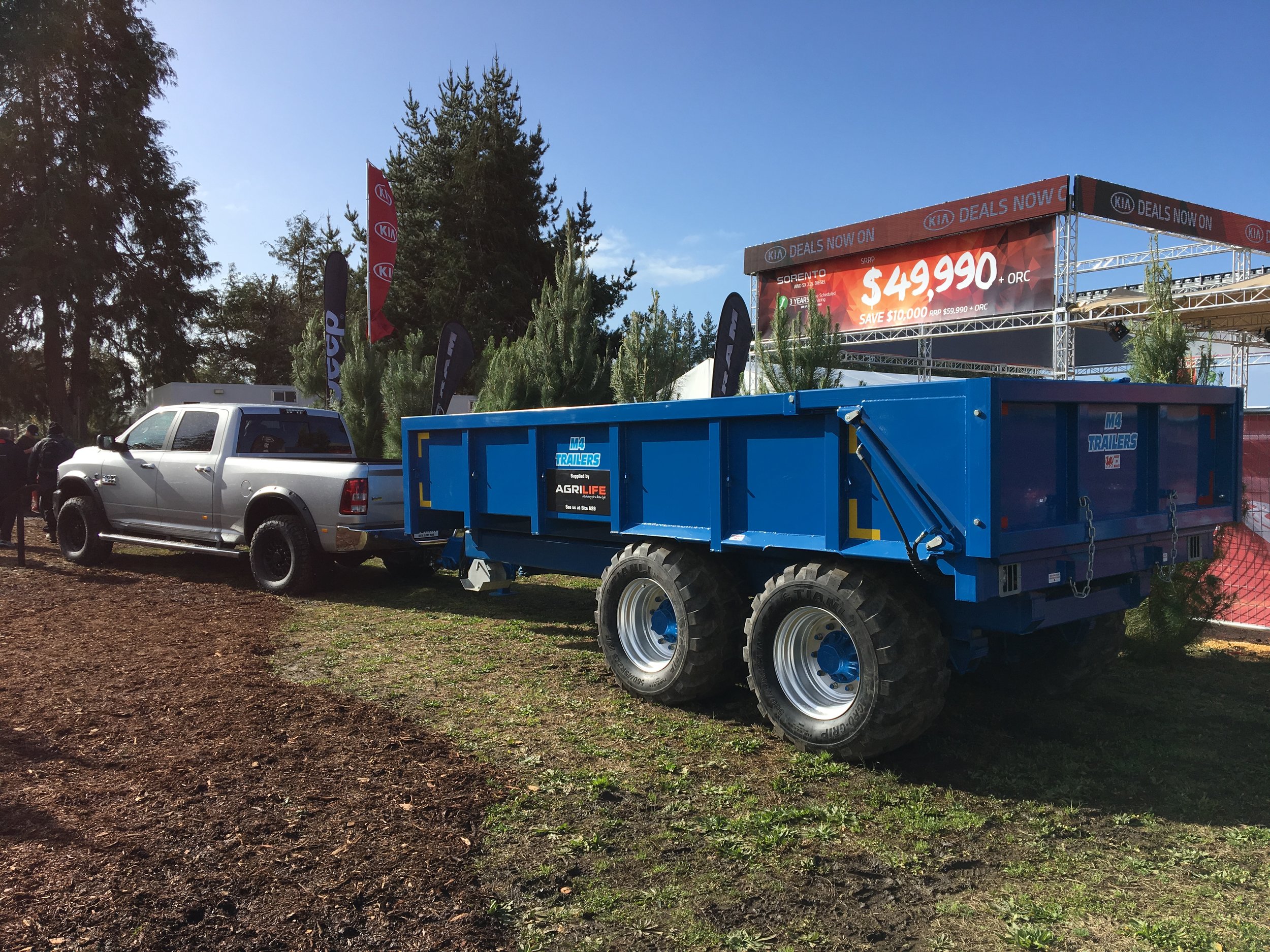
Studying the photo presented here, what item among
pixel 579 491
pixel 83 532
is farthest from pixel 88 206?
pixel 579 491

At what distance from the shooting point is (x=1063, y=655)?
235 inches

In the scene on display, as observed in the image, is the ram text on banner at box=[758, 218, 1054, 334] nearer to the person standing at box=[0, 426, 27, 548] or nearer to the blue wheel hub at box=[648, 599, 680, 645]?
the person standing at box=[0, 426, 27, 548]

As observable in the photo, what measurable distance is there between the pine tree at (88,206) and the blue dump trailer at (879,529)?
29.1m

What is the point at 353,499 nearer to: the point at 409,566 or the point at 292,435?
the point at 409,566

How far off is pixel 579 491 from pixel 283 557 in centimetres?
460

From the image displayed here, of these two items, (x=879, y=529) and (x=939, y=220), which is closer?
(x=879, y=529)

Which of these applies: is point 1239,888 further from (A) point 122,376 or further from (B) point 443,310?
(A) point 122,376

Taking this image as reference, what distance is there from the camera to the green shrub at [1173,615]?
6988 mm

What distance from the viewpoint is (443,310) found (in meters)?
30.5

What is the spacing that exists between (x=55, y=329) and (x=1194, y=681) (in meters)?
33.3

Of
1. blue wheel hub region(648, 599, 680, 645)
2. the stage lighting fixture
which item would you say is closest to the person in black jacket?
blue wheel hub region(648, 599, 680, 645)

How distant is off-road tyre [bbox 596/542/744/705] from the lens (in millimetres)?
5590

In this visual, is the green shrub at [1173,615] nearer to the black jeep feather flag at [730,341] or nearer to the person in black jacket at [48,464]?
the black jeep feather flag at [730,341]

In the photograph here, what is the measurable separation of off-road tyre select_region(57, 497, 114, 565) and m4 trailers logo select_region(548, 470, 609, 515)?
7.51 m
